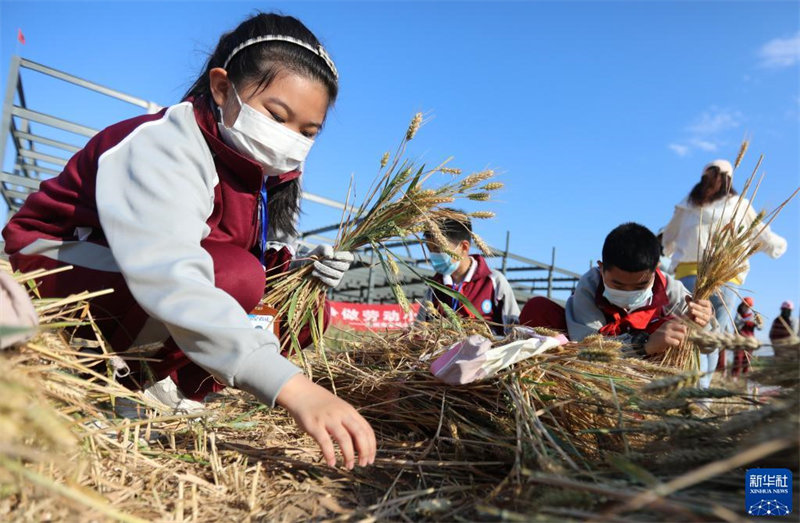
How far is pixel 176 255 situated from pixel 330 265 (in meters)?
0.74

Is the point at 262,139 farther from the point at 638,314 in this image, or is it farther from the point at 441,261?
the point at 638,314

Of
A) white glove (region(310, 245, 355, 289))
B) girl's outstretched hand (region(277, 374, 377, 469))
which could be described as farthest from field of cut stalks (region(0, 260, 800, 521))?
white glove (region(310, 245, 355, 289))

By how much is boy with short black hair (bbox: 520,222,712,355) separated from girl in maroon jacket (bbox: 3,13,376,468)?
147 cm

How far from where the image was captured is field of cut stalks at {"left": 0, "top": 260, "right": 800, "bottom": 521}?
652 millimetres

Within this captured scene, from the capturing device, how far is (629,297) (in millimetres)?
2539

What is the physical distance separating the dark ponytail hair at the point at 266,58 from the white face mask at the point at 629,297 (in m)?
1.71

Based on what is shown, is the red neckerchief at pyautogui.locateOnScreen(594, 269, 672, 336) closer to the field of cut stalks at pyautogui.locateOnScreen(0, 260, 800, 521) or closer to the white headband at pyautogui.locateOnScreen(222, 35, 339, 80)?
the field of cut stalks at pyautogui.locateOnScreen(0, 260, 800, 521)

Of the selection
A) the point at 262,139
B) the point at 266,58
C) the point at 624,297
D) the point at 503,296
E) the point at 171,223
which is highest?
the point at 266,58

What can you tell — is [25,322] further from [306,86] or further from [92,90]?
[92,90]

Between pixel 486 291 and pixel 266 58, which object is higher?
pixel 266 58

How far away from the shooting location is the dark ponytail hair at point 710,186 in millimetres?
3193

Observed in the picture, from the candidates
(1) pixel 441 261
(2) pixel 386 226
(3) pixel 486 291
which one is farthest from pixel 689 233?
(2) pixel 386 226

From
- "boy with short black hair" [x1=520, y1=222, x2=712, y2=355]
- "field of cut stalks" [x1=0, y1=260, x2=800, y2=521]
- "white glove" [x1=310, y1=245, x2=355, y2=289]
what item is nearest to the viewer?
"field of cut stalks" [x1=0, y1=260, x2=800, y2=521]

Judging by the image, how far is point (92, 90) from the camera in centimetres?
516
